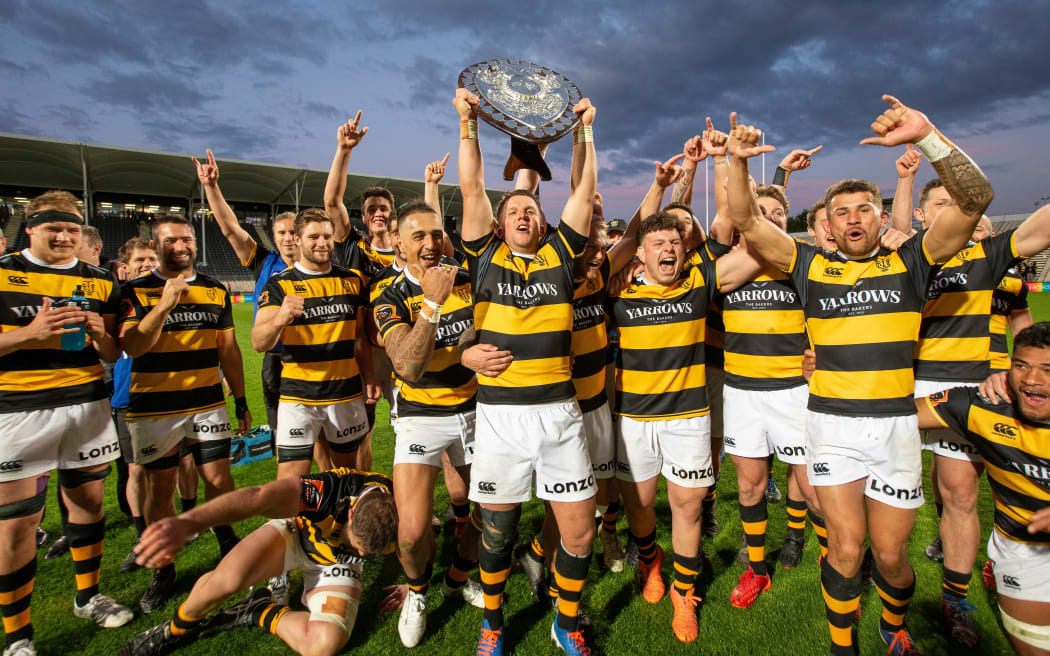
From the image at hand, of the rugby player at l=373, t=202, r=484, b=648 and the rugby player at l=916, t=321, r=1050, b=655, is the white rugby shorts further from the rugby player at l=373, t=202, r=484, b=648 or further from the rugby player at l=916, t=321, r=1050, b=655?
the rugby player at l=373, t=202, r=484, b=648

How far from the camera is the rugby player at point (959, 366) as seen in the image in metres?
3.18

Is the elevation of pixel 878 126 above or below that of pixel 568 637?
above

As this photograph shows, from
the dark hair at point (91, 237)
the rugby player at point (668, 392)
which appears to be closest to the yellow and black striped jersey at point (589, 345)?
the rugby player at point (668, 392)

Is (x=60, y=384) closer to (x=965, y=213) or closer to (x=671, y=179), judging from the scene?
(x=671, y=179)

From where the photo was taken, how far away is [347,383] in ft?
13.3

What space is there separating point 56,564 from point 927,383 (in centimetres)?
680

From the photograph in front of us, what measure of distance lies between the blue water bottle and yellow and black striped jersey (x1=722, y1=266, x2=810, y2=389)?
4521 mm

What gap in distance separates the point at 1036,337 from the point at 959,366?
1183mm

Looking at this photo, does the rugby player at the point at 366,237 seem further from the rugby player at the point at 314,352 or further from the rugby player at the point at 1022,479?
the rugby player at the point at 1022,479

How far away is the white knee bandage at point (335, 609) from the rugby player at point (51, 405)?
4.80ft

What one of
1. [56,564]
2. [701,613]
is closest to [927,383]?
[701,613]

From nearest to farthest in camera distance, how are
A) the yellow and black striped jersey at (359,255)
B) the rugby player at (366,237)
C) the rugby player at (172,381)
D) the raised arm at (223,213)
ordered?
the rugby player at (172,381)
the raised arm at (223,213)
the rugby player at (366,237)
the yellow and black striped jersey at (359,255)

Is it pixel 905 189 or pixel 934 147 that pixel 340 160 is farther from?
pixel 905 189

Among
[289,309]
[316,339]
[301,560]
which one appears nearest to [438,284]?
[289,309]
